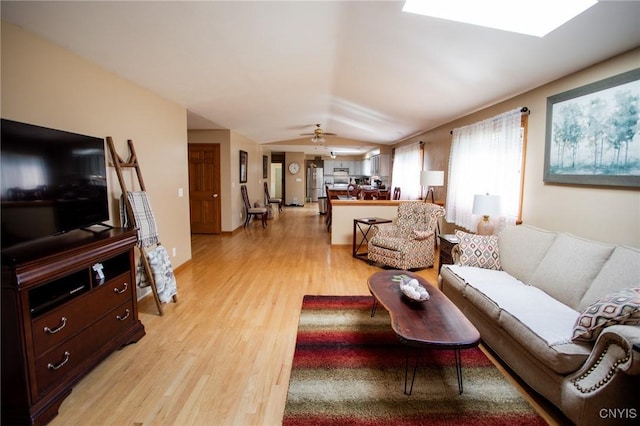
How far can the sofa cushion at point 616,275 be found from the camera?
6.20ft

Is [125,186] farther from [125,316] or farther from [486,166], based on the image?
[486,166]

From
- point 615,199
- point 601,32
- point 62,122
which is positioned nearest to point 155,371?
point 62,122

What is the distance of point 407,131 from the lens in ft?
22.6

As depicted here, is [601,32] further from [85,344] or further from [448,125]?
[85,344]

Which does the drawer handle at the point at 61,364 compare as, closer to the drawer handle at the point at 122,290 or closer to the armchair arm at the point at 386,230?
the drawer handle at the point at 122,290

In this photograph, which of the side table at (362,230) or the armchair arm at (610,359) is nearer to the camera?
the armchair arm at (610,359)

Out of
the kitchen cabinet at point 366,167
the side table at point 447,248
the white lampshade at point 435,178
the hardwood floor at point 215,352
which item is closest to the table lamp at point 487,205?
the side table at point 447,248

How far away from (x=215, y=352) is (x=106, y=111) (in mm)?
2423

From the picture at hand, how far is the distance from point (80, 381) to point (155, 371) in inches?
18.0

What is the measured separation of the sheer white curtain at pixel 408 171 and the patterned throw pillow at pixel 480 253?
389 cm

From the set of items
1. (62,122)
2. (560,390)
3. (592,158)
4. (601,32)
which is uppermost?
(601,32)

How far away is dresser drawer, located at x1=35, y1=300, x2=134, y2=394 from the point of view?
5.52ft

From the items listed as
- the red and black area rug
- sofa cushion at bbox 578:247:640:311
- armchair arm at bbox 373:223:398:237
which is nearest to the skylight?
sofa cushion at bbox 578:247:640:311

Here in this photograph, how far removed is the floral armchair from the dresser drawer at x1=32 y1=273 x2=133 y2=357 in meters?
3.21
